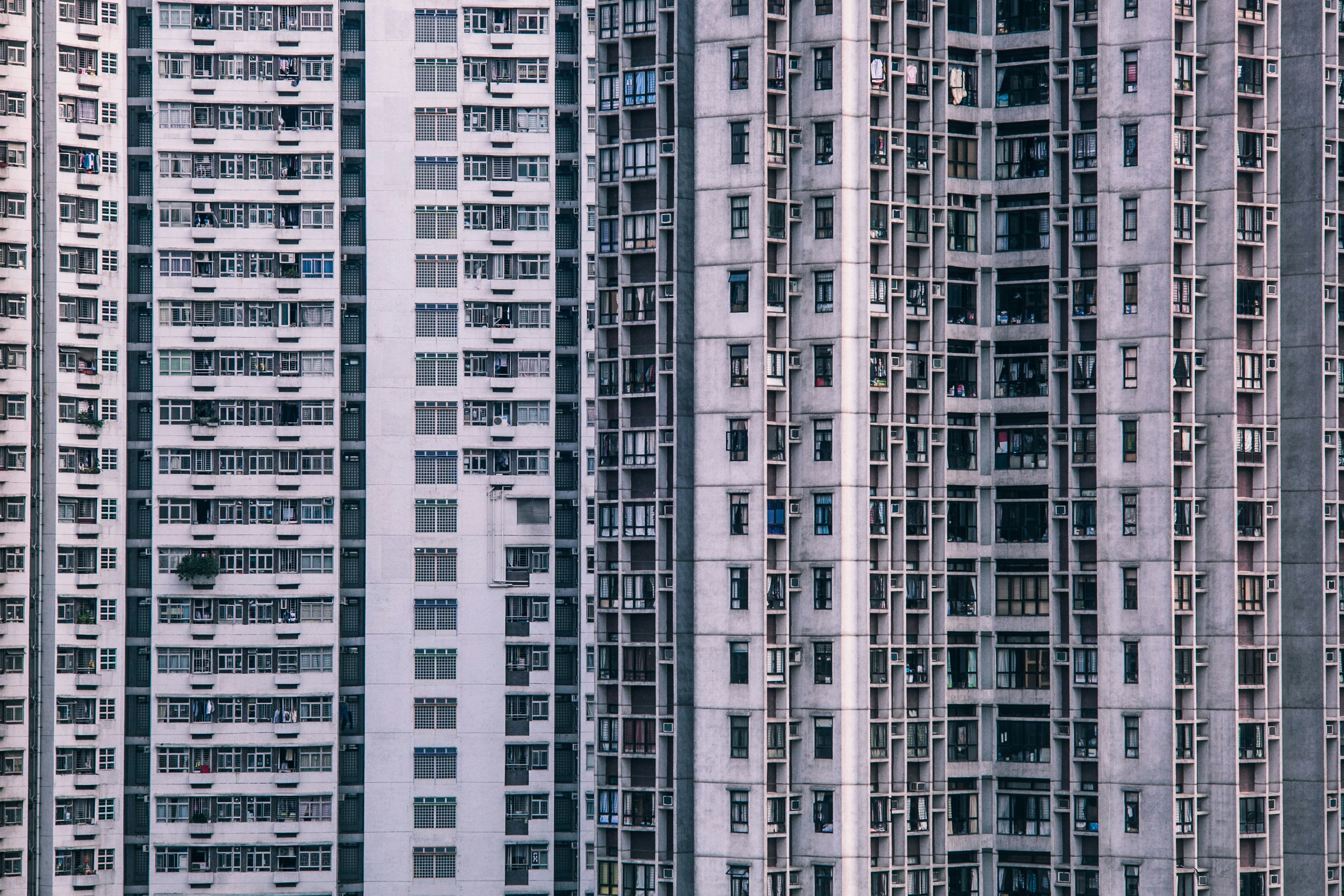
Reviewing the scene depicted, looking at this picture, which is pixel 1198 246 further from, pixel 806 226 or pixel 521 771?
pixel 521 771

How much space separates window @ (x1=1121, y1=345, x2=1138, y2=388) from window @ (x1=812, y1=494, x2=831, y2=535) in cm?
1484

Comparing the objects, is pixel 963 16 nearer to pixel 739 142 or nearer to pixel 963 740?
pixel 739 142

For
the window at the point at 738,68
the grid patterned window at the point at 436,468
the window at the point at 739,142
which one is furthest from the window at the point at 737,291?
the grid patterned window at the point at 436,468

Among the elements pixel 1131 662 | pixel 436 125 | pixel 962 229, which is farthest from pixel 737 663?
pixel 436 125

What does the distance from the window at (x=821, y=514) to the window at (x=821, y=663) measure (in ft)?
15.2

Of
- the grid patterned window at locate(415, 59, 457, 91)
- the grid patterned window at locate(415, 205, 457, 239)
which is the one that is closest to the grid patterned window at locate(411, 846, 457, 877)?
the grid patterned window at locate(415, 205, 457, 239)

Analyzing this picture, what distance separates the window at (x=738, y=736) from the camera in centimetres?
8238

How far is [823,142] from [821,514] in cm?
1566

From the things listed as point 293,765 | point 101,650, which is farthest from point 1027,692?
point 101,650

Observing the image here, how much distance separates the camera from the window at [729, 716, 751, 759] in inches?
3243

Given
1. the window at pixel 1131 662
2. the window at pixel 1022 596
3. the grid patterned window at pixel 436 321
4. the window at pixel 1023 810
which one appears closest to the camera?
the window at pixel 1131 662

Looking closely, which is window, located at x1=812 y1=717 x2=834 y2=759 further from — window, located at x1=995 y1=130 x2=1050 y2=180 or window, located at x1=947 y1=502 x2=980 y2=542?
window, located at x1=995 y1=130 x2=1050 y2=180

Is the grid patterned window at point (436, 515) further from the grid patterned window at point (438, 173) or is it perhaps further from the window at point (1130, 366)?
the window at point (1130, 366)

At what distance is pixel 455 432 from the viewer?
102125mm
